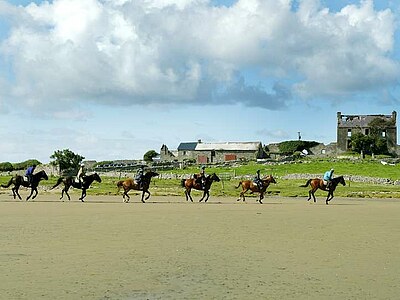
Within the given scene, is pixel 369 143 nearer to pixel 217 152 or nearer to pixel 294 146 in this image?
pixel 294 146

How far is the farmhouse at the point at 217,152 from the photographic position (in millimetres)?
A: 104625

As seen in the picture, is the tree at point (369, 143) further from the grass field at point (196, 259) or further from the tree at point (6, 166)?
the grass field at point (196, 259)

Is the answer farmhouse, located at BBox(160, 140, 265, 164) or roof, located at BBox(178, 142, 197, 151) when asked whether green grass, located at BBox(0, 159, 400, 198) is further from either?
roof, located at BBox(178, 142, 197, 151)

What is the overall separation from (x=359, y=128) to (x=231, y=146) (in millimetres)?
21766

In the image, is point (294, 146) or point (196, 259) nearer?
point (196, 259)

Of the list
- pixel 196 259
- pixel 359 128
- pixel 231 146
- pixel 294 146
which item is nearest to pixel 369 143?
pixel 359 128

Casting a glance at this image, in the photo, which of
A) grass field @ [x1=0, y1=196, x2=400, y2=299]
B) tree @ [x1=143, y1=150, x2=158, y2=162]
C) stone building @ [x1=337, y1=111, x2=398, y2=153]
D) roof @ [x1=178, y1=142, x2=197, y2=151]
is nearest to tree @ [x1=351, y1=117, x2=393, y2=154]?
stone building @ [x1=337, y1=111, x2=398, y2=153]

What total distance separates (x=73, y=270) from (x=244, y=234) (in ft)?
22.1

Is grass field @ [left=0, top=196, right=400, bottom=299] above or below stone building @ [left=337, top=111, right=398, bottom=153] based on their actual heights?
below

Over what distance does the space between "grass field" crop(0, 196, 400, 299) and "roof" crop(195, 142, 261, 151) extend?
84502 millimetres

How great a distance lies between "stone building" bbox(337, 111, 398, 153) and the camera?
104562 millimetres

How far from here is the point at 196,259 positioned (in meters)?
12.8

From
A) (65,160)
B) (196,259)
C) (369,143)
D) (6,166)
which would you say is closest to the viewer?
(196,259)

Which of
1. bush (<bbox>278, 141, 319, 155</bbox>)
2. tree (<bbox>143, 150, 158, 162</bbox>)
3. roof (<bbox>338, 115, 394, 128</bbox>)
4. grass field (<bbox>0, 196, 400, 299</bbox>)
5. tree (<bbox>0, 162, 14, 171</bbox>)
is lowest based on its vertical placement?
grass field (<bbox>0, 196, 400, 299</bbox>)
